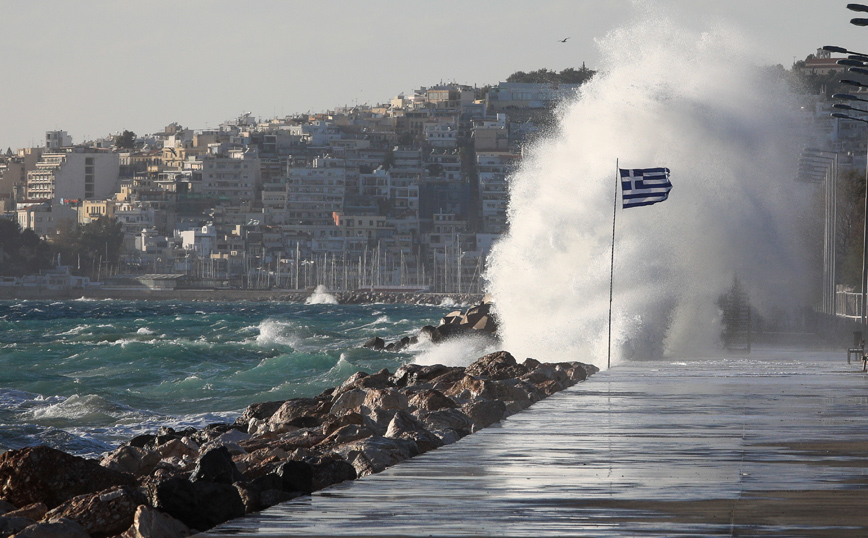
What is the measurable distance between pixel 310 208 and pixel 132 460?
169 m

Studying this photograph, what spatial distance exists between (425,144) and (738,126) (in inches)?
6542

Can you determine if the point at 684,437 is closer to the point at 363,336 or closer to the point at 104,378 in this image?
the point at 104,378

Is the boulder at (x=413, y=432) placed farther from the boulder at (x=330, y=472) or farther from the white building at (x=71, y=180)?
the white building at (x=71, y=180)

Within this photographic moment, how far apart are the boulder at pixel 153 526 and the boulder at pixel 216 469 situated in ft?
3.87

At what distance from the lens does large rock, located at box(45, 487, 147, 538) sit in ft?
22.0

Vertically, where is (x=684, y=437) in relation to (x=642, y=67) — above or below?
below

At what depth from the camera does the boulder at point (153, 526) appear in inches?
248

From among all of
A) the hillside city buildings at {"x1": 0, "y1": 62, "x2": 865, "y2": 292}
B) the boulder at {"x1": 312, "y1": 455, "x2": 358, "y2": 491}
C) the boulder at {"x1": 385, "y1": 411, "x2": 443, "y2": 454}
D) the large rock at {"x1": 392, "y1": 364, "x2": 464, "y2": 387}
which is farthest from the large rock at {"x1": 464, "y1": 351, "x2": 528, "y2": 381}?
the hillside city buildings at {"x1": 0, "y1": 62, "x2": 865, "y2": 292}

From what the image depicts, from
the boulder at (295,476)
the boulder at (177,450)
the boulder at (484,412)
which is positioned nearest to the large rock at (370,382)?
the boulder at (177,450)

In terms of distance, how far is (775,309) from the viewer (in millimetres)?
35438

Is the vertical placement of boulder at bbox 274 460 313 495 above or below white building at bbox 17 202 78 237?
below

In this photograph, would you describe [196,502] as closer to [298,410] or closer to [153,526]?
[153,526]

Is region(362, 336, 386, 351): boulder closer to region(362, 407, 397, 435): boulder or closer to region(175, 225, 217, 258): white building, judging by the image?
region(362, 407, 397, 435): boulder

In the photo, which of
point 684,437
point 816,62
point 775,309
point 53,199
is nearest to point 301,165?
point 53,199
